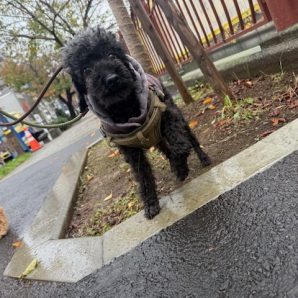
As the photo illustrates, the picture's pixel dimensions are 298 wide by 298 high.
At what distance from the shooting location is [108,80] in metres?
2.93

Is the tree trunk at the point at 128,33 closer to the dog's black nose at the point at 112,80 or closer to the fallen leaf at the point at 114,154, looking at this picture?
the fallen leaf at the point at 114,154

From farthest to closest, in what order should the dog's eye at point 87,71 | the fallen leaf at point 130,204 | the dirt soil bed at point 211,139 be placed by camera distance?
the fallen leaf at point 130,204
the dirt soil bed at point 211,139
the dog's eye at point 87,71

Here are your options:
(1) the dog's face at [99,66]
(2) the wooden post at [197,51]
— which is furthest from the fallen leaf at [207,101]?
(1) the dog's face at [99,66]

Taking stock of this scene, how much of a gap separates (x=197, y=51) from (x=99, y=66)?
202cm


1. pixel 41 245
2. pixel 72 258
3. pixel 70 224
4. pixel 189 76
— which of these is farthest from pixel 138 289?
pixel 189 76

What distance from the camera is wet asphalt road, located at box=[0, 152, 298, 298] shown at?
6.40 feet

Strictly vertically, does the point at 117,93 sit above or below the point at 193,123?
above

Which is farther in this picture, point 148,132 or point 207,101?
point 207,101

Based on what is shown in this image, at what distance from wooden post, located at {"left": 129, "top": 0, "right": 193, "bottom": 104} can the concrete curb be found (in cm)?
312

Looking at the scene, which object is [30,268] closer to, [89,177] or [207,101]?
[89,177]

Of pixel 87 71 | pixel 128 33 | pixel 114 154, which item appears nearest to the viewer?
pixel 87 71

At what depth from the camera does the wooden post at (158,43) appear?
561 centimetres

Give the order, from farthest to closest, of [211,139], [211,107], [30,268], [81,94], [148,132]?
[211,107], [211,139], [30,268], [81,94], [148,132]

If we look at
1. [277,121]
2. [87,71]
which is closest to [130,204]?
[87,71]
